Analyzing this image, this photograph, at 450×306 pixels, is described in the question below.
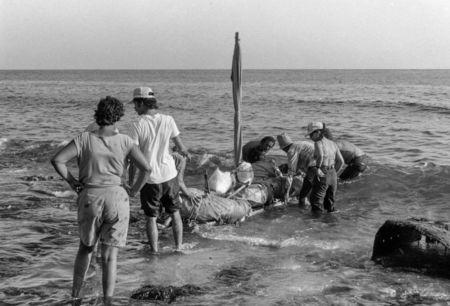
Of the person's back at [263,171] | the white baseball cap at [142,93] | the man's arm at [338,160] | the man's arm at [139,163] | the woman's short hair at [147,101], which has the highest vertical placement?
the white baseball cap at [142,93]

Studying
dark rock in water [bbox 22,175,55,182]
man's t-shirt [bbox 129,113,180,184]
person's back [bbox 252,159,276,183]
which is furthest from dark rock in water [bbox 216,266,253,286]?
dark rock in water [bbox 22,175,55,182]

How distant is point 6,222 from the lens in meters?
8.47

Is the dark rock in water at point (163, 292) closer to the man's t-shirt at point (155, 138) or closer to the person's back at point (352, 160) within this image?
the man's t-shirt at point (155, 138)

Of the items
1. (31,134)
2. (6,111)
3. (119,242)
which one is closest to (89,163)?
(119,242)

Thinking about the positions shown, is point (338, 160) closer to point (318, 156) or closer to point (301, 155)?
point (318, 156)

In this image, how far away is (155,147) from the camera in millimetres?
6375

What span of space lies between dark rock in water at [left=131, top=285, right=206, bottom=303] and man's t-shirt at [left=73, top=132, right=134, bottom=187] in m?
1.33

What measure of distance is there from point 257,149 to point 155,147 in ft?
17.4

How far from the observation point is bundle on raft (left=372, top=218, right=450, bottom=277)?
21.1 ft

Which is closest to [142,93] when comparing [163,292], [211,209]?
[163,292]

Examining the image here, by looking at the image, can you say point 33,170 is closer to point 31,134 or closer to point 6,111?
point 31,134

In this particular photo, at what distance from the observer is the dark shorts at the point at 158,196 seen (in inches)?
257

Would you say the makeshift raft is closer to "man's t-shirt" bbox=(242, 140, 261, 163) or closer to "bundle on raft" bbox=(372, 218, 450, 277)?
"man's t-shirt" bbox=(242, 140, 261, 163)

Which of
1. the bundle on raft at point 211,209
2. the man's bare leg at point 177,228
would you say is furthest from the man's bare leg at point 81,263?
the bundle on raft at point 211,209
